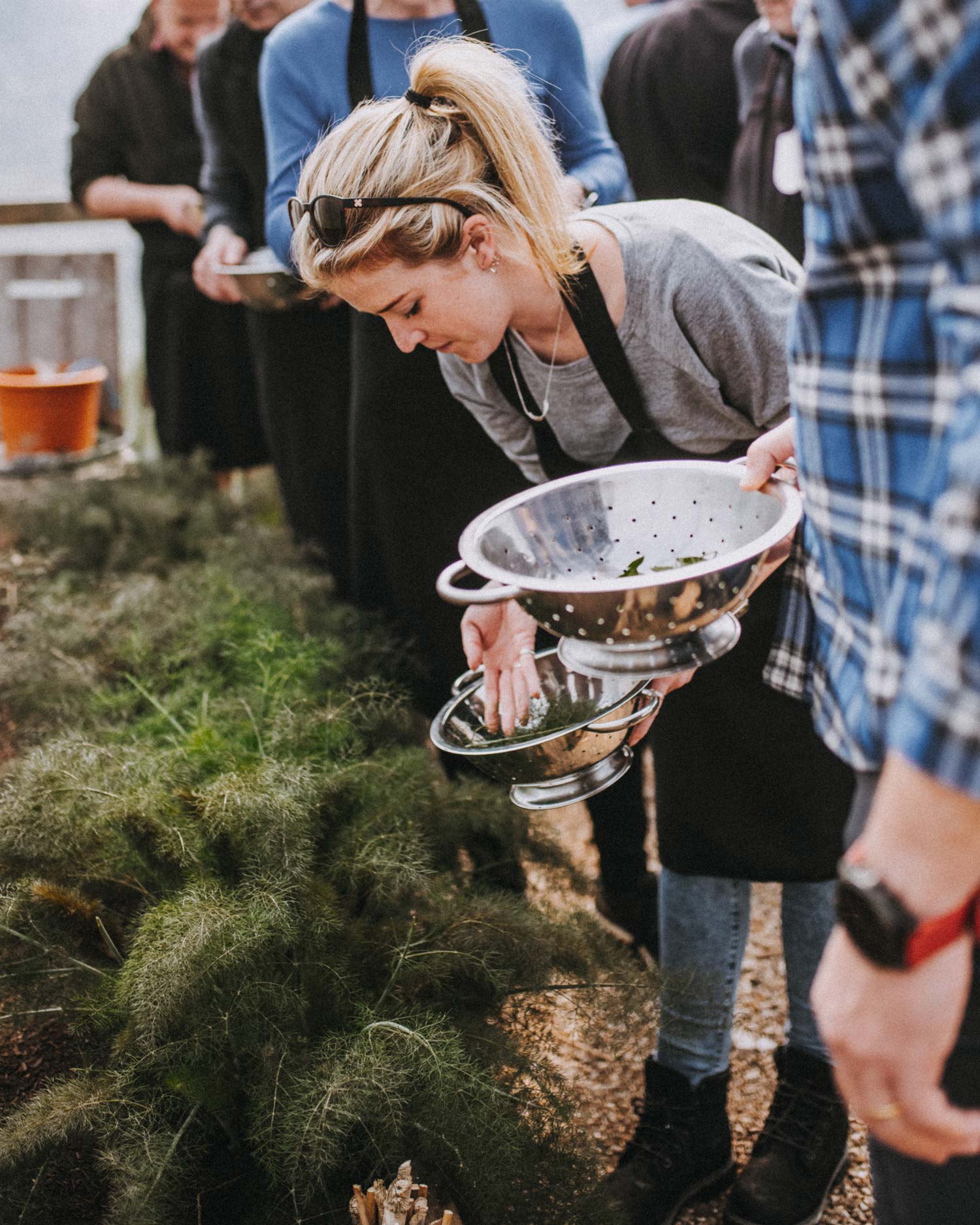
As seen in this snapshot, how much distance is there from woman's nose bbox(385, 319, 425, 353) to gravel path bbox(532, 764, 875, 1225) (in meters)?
1.01

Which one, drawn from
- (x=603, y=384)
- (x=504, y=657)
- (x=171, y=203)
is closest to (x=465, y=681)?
(x=504, y=657)

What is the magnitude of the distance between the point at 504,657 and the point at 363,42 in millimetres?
1376

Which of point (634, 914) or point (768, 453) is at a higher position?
point (768, 453)

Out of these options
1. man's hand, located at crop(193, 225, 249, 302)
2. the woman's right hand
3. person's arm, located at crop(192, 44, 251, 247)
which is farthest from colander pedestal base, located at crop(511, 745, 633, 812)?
person's arm, located at crop(192, 44, 251, 247)

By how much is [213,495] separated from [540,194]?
2232 mm

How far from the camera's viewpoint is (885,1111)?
75 cm

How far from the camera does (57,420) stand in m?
3.74

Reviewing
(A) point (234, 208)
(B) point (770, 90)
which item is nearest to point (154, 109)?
(A) point (234, 208)

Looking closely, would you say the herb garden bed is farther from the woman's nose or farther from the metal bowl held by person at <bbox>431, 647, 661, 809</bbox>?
the woman's nose

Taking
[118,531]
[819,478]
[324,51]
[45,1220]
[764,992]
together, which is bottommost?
[764,992]

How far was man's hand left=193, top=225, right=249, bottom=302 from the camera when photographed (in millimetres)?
3055

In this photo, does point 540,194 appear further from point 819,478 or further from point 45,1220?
point 45,1220

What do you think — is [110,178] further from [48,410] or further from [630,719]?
[630,719]

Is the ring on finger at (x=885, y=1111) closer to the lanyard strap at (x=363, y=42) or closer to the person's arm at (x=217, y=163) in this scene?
the lanyard strap at (x=363, y=42)
